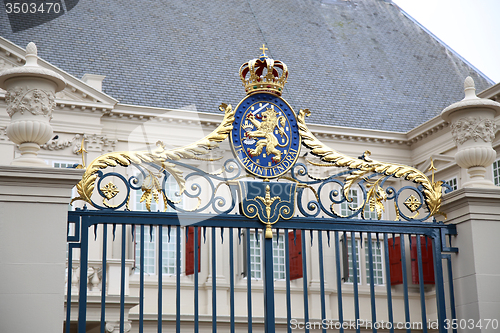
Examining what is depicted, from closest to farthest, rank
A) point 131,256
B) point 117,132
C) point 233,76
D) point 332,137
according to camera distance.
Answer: point 131,256
point 117,132
point 332,137
point 233,76

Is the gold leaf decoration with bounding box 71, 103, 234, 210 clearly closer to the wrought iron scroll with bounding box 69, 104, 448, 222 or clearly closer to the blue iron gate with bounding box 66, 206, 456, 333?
the wrought iron scroll with bounding box 69, 104, 448, 222

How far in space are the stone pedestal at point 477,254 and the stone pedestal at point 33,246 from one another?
3.88m

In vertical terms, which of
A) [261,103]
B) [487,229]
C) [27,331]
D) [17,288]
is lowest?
[27,331]

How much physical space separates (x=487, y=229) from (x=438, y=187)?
0.65 metres

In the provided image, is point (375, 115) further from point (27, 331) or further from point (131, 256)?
point (27, 331)

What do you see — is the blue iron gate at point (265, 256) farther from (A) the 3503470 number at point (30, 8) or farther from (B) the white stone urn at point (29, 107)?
(A) the 3503470 number at point (30, 8)

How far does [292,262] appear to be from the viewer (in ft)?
62.5

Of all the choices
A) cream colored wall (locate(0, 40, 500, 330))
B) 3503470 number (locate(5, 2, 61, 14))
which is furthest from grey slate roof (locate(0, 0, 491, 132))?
cream colored wall (locate(0, 40, 500, 330))

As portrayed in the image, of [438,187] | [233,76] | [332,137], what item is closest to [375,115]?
[332,137]

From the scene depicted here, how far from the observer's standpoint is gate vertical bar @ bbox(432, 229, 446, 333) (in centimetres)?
707

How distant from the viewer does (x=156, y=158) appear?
6.52 meters

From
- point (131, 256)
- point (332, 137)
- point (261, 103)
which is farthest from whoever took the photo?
point (332, 137)

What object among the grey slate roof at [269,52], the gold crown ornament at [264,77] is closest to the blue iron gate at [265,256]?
the gold crown ornament at [264,77]

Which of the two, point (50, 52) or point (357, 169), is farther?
point (50, 52)
